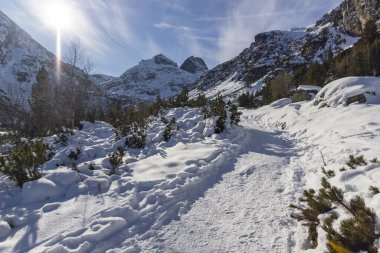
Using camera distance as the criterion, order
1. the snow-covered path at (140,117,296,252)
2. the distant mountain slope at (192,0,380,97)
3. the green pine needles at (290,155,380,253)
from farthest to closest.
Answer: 1. the distant mountain slope at (192,0,380,97)
2. the snow-covered path at (140,117,296,252)
3. the green pine needles at (290,155,380,253)

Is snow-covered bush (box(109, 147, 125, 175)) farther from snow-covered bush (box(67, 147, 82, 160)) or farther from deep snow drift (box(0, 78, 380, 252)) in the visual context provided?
snow-covered bush (box(67, 147, 82, 160))

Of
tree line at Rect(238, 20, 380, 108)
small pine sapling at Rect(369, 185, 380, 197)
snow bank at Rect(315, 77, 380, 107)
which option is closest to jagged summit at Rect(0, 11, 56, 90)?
tree line at Rect(238, 20, 380, 108)

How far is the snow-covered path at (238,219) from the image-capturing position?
368 centimetres

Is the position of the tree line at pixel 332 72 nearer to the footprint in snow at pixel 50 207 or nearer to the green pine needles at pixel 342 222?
the green pine needles at pixel 342 222

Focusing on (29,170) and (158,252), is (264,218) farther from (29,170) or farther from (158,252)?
(29,170)

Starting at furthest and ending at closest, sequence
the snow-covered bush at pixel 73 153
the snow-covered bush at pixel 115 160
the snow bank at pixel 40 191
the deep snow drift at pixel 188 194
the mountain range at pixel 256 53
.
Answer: the mountain range at pixel 256 53, the snow-covered bush at pixel 73 153, the snow-covered bush at pixel 115 160, the snow bank at pixel 40 191, the deep snow drift at pixel 188 194

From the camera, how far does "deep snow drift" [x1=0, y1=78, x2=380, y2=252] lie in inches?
150

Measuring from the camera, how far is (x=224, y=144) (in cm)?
897

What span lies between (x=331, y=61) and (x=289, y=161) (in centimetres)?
2624

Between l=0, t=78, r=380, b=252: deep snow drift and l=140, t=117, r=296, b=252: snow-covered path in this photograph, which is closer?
l=140, t=117, r=296, b=252: snow-covered path

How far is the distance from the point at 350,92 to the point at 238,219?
1060cm

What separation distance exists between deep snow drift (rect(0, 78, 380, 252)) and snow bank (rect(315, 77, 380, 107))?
2.44m

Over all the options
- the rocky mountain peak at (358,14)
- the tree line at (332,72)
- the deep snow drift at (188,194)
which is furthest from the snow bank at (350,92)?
the rocky mountain peak at (358,14)

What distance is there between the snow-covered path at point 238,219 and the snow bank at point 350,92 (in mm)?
7360
